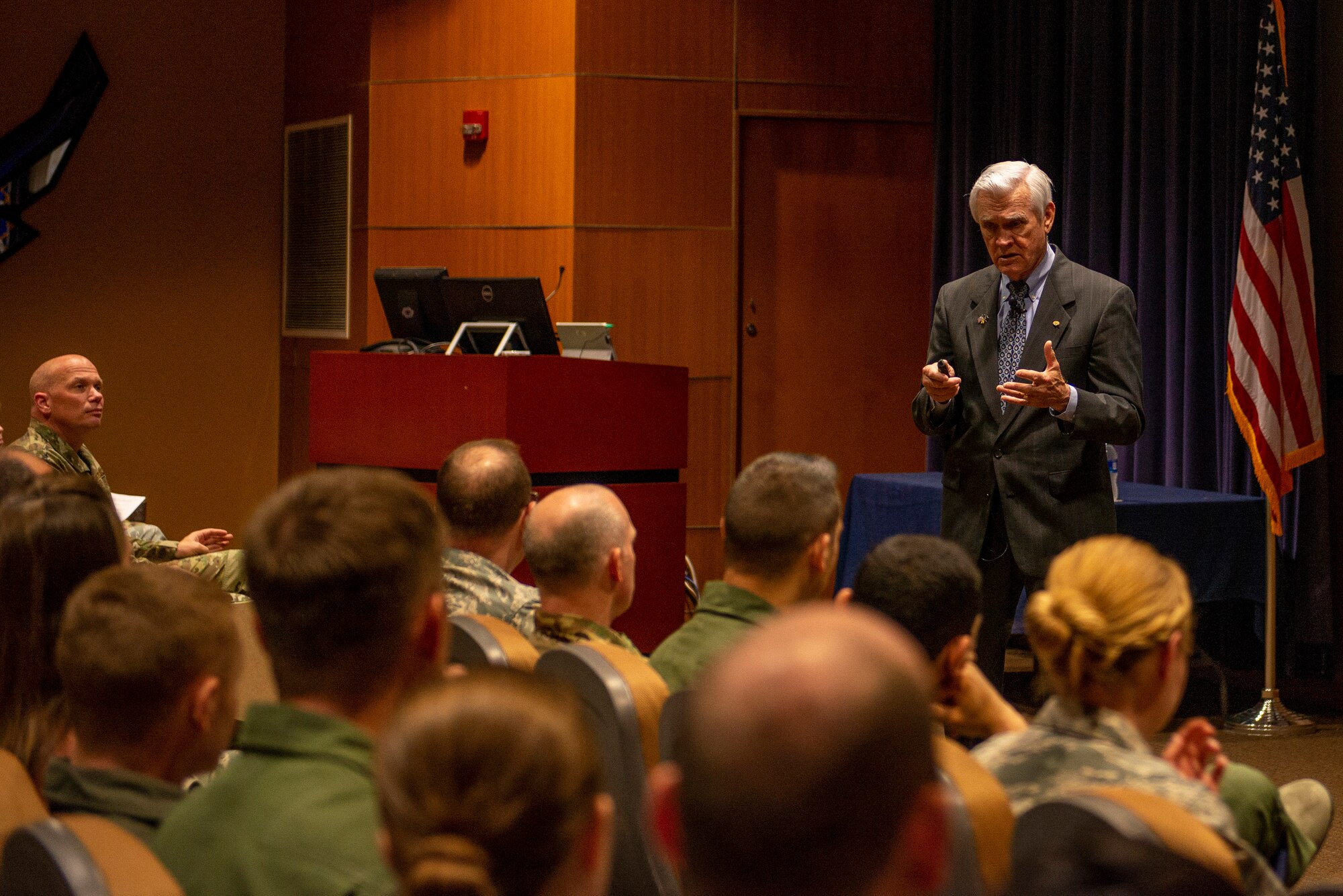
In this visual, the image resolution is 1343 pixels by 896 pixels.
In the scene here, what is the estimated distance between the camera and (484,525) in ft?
9.66

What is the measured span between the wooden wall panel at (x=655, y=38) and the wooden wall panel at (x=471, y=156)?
0.71ft

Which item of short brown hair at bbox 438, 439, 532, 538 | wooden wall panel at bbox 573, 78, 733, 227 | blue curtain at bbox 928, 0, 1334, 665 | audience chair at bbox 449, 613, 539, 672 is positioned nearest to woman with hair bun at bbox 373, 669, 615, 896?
audience chair at bbox 449, 613, 539, 672

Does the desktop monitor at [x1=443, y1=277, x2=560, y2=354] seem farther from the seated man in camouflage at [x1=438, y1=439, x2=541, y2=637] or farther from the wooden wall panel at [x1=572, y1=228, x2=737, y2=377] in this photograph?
the seated man in camouflage at [x1=438, y1=439, x2=541, y2=637]

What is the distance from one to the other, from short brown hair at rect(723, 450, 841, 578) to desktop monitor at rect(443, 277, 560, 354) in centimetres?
263

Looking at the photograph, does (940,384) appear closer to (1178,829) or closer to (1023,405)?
(1023,405)

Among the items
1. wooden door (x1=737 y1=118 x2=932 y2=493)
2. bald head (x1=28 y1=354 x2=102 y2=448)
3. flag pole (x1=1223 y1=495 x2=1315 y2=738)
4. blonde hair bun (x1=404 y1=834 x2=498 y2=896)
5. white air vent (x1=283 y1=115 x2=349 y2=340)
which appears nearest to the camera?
blonde hair bun (x1=404 y1=834 x2=498 y2=896)

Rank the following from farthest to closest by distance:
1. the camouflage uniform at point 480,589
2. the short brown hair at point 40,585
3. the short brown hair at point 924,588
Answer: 1. the camouflage uniform at point 480,589
2. the short brown hair at point 924,588
3. the short brown hair at point 40,585

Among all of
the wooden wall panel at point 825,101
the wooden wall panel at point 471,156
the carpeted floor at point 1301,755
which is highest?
the wooden wall panel at point 825,101

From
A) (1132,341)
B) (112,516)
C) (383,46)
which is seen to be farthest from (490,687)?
(383,46)

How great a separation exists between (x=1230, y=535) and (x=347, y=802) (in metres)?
4.10

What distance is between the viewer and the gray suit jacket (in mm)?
3363

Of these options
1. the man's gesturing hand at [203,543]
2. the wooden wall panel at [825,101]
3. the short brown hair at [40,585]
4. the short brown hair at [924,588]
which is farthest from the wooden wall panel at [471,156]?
the short brown hair at [40,585]

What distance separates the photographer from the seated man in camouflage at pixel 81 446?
4039 mm

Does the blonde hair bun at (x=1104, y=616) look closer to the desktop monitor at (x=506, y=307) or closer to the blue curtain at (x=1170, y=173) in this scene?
the desktop monitor at (x=506, y=307)
